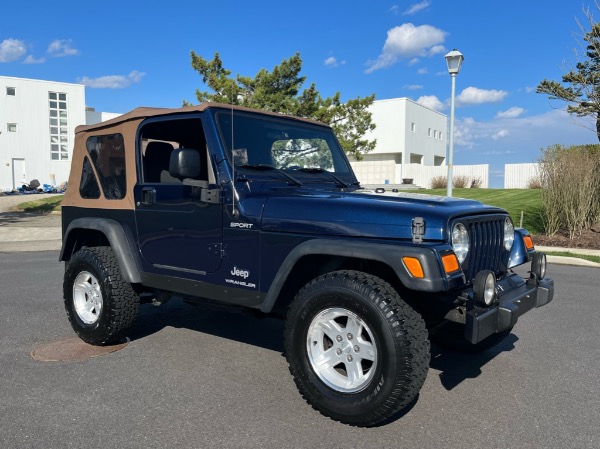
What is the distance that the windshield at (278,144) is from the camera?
3889 millimetres

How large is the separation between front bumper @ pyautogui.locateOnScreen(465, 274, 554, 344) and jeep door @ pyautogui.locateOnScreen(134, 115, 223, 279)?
184cm

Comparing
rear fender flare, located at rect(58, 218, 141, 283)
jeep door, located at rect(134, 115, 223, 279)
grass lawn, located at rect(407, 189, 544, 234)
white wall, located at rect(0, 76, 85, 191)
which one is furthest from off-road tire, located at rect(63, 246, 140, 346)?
white wall, located at rect(0, 76, 85, 191)

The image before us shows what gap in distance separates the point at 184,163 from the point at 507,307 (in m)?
2.36

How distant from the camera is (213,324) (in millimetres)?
5461

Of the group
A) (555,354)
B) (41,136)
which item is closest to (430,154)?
(41,136)

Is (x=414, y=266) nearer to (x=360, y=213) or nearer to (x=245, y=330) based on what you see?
(x=360, y=213)

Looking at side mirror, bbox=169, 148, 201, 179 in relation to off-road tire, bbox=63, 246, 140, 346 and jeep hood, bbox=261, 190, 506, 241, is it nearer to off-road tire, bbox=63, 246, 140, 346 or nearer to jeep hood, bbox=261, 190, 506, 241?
jeep hood, bbox=261, 190, 506, 241

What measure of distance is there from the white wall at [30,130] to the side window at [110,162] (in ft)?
136

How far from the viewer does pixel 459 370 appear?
4.14 meters

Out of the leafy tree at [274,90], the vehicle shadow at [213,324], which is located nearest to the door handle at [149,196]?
the vehicle shadow at [213,324]

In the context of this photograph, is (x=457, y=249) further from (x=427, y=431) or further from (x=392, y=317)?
(x=427, y=431)

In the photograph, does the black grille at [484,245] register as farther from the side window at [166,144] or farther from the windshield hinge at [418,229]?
the side window at [166,144]

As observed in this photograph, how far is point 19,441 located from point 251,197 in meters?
2.07

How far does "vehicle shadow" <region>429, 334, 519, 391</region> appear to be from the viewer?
3.98 metres
